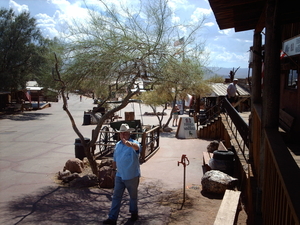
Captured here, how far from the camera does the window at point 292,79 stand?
813 cm

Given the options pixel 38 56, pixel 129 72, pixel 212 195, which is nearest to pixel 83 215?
pixel 212 195

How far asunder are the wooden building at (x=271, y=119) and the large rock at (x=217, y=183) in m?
0.57

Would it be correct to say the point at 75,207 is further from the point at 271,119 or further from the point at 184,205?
the point at 271,119

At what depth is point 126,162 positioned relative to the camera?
541cm

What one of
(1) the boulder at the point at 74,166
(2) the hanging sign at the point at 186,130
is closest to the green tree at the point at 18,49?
(2) the hanging sign at the point at 186,130

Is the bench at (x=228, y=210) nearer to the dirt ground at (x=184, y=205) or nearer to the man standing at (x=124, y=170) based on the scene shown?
the dirt ground at (x=184, y=205)

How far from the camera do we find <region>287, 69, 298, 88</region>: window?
8.13 metres

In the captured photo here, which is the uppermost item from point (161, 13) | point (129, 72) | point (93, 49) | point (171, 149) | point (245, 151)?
point (161, 13)

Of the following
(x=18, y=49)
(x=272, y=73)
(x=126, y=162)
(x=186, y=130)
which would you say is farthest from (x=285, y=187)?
(x=18, y=49)

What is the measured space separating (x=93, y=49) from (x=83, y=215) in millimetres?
4373

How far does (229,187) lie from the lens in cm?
710

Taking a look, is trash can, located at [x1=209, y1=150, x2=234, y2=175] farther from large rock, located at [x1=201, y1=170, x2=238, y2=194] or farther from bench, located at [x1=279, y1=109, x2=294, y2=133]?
bench, located at [x1=279, y1=109, x2=294, y2=133]

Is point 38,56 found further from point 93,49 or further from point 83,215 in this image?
point 83,215

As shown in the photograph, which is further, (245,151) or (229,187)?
(245,151)
